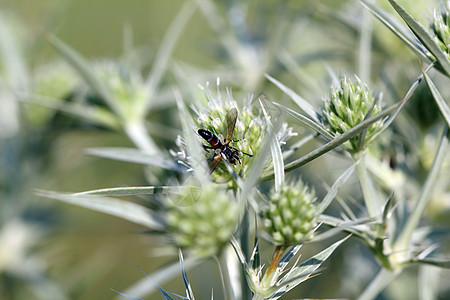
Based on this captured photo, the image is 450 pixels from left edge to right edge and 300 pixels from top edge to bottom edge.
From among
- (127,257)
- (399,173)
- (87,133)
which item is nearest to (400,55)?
(399,173)

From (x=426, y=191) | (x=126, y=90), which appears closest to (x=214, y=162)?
(x=426, y=191)

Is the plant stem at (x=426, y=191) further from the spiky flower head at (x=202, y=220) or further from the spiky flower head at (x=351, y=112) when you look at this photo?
the spiky flower head at (x=202, y=220)

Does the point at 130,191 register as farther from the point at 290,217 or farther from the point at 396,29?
the point at 396,29

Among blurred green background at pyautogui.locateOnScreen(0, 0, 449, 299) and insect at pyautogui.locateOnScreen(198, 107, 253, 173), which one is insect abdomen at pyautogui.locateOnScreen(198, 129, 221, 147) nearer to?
insect at pyautogui.locateOnScreen(198, 107, 253, 173)

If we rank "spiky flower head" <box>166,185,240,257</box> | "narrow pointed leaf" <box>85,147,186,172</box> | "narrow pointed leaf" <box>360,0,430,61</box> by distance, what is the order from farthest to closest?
"narrow pointed leaf" <box>85,147,186,172</box>, "narrow pointed leaf" <box>360,0,430,61</box>, "spiky flower head" <box>166,185,240,257</box>

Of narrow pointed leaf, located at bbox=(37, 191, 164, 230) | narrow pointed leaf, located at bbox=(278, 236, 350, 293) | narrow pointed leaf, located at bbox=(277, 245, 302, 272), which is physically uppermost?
narrow pointed leaf, located at bbox=(37, 191, 164, 230)

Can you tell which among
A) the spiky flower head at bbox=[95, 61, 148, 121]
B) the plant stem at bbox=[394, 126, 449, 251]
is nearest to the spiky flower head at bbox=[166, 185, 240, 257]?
the plant stem at bbox=[394, 126, 449, 251]

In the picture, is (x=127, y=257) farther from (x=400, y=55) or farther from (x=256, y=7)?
(x=400, y=55)
